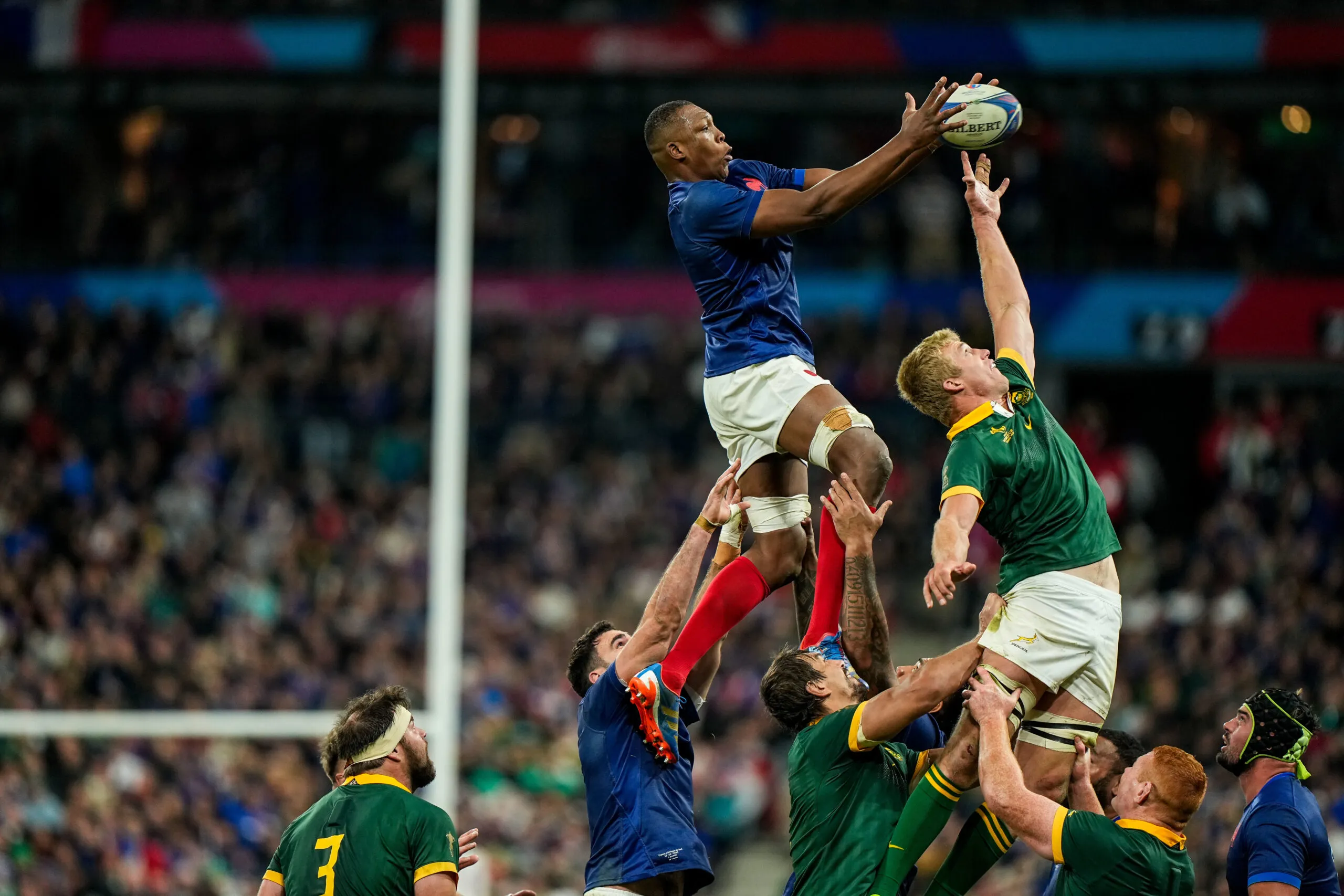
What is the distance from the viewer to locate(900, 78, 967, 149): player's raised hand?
5.49 meters

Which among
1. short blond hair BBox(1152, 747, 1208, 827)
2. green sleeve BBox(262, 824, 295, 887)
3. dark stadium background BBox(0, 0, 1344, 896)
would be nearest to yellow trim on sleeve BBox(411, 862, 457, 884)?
green sleeve BBox(262, 824, 295, 887)

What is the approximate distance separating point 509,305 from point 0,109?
710cm

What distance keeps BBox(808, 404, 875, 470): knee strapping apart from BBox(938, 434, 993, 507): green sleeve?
51cm

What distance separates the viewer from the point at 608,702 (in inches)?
237

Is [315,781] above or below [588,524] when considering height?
below

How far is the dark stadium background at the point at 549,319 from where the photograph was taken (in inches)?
622

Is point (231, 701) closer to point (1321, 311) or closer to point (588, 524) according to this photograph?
point (588, 524)

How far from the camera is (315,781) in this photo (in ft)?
44.7

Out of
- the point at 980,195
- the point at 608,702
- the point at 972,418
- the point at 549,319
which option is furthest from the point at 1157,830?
the point at 549,319

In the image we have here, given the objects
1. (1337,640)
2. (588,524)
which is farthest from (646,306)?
(1337,640)

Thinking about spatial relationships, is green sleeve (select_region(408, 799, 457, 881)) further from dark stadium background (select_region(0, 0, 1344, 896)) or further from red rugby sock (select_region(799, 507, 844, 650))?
dark stadium background (select_region(0, 0, 1344, 896))

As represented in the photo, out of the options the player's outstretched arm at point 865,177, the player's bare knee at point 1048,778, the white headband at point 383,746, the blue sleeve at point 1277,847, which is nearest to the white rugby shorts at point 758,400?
the player's outstretched arm at point 865,177

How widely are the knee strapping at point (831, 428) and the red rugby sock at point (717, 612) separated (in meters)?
0.54

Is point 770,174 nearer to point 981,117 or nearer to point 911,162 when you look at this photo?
point 911,162
